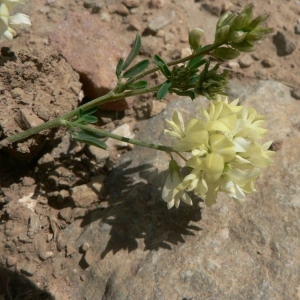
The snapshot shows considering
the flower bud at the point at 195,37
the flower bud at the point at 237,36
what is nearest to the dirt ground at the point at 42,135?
the flower bud at the point at 195,37

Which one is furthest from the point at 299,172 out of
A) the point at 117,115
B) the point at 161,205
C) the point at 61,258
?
the point at 61,258

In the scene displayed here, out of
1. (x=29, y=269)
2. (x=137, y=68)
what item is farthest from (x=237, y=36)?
(x=29, y=269)

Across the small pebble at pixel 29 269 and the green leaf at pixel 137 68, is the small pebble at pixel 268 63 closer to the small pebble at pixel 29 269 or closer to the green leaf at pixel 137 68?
the green leaf at pixel 137 68

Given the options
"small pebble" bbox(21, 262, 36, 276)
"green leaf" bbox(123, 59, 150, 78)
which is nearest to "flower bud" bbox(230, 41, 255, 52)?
"green leaf" bbox(123, 59, 150, 78)

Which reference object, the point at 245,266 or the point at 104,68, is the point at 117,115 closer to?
the point at 104,68

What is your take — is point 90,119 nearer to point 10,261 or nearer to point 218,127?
point 218,127
